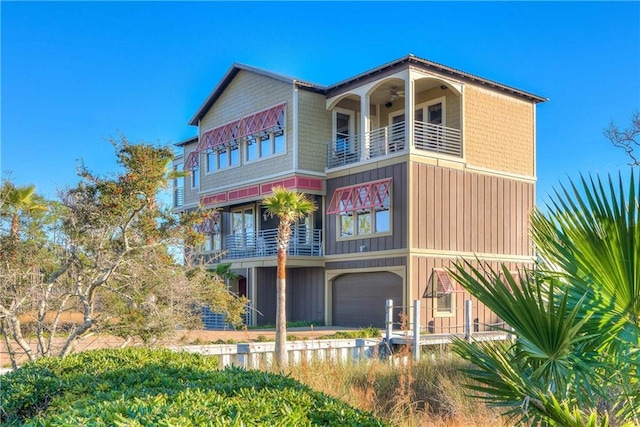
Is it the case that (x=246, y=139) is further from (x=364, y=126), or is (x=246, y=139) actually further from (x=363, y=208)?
(x=363, y=208)

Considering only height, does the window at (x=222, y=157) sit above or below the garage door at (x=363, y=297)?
above

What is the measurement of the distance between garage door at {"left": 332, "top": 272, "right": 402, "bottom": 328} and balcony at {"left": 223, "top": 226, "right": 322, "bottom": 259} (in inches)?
74.0

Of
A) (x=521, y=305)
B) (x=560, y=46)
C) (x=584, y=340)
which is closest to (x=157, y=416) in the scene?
(x=521, y=305)

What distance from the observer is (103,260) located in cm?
992

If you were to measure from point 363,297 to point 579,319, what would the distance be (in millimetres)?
19313

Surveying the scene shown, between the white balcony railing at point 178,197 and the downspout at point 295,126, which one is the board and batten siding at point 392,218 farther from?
the white balcony railing at point 178,197

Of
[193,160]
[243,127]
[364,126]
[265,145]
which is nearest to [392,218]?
[364,126]

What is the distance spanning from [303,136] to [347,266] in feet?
19.0

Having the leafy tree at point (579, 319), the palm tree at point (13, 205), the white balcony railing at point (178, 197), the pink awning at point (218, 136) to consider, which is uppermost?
the pink awning at point (218, 136)

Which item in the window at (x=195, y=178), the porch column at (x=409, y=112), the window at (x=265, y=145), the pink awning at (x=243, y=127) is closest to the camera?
the porch column at (x=409, y=112)

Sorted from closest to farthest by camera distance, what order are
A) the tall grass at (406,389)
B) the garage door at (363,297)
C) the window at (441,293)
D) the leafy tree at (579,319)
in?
the leafy tree at (579,319) < the tall grass at (406,389) < the window at (441,293) < the garage door at (363,297)

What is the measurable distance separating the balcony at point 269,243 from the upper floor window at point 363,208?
4.96ft

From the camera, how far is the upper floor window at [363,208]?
2259cm

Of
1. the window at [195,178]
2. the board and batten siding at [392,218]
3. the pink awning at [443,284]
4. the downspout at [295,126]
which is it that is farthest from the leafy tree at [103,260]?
the window at [195,178]
